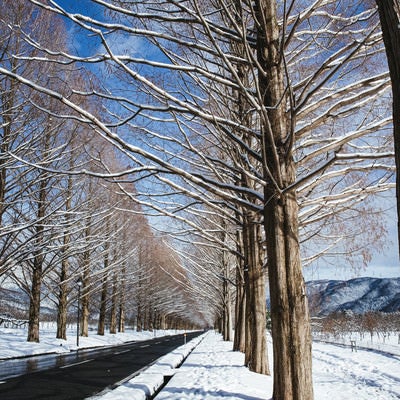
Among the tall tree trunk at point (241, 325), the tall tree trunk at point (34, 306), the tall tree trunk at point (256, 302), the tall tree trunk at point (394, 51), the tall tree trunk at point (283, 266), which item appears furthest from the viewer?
the tall tree trunk at point (34, 306)

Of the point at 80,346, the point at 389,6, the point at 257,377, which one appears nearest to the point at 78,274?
the point at 80,346

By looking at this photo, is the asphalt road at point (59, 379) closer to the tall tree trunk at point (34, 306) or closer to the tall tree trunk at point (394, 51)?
the tall tree trunk at point (34, 306)

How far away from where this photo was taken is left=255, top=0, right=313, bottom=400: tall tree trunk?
4.50m

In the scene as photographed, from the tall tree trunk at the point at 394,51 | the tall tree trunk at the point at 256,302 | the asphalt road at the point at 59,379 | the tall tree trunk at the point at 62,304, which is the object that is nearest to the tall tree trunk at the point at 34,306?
the tall tree trunk at the point at 62,304

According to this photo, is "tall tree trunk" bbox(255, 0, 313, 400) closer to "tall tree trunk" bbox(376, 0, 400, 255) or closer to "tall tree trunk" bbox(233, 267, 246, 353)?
"tall tree trunk" bbox(376, 0, 400, 255)

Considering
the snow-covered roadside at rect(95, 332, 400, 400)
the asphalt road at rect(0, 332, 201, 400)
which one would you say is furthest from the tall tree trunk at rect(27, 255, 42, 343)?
the snow-covered roadside at rect(95, 332, 400, 400)

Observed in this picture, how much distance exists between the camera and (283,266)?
15.7ft

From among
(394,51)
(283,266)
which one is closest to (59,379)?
(283,266)

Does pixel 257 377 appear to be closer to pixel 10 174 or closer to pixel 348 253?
pixel 348 253

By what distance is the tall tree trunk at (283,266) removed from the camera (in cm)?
450

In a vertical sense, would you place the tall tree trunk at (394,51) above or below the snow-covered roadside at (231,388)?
above

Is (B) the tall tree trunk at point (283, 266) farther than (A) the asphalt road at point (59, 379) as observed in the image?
No

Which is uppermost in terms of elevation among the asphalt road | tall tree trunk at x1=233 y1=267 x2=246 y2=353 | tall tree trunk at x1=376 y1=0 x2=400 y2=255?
tall tree trunk at x1=376 y1=0 x2=400 y2=255

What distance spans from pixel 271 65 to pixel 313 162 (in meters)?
3.42
